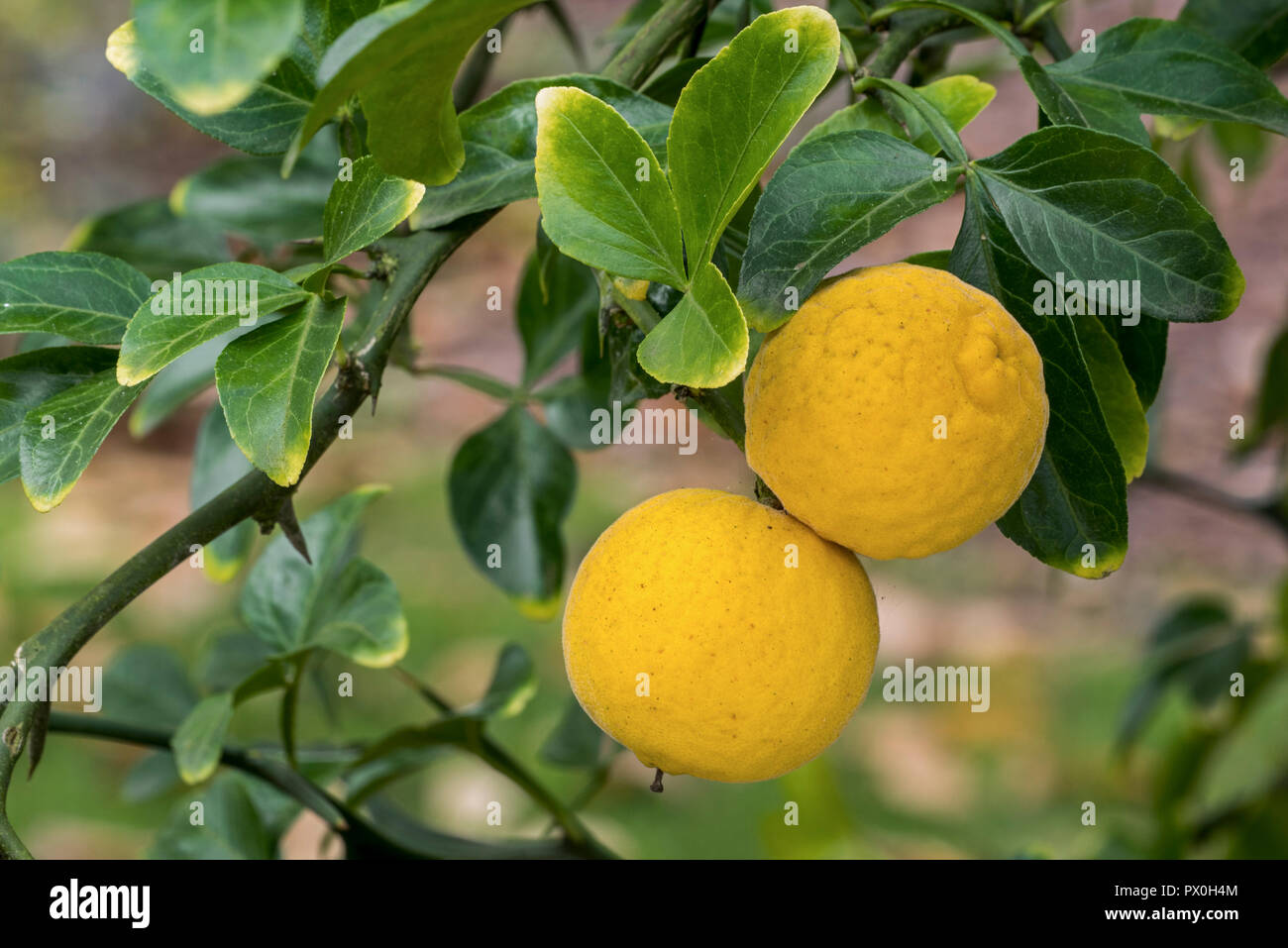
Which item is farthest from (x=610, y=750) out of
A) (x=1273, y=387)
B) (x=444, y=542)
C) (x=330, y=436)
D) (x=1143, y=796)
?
(x=444, y=542)

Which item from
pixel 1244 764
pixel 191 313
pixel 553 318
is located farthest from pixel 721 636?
pixel 1244 764

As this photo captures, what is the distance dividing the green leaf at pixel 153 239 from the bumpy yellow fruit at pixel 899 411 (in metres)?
0.49

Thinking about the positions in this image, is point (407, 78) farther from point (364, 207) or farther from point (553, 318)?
point (553, 318)

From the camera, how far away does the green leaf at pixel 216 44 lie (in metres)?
0.21

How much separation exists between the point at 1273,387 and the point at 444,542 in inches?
52.1

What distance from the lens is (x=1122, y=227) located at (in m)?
0.36

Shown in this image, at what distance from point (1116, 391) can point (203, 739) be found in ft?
1.31

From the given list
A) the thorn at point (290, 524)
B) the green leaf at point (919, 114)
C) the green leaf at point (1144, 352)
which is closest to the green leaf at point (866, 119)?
the green leaf at point (919, 114)

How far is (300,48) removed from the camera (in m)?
0.43

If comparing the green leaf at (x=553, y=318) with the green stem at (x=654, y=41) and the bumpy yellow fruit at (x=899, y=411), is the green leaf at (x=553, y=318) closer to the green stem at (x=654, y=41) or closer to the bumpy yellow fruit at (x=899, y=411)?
the green stem at (x=654, y=41)

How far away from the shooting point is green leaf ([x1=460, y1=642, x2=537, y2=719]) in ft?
2.14

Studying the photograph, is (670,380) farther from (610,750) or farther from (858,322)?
(610,750)

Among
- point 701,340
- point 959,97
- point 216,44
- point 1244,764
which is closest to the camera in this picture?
point 216,44

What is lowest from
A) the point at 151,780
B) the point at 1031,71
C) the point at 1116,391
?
the point at 151,780
